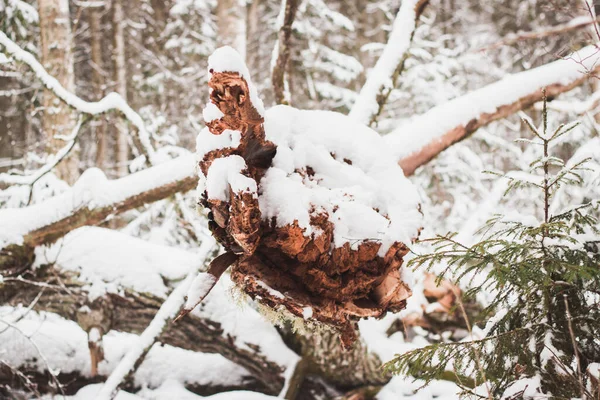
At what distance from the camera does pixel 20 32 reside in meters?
6.42

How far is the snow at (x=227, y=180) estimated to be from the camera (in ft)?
5.20

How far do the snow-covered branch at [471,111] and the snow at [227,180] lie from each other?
1.74 m

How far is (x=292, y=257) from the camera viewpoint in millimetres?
1860

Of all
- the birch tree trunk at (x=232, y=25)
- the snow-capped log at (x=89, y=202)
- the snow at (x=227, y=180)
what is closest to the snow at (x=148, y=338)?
the snow-capped log at (x=89, y=202)

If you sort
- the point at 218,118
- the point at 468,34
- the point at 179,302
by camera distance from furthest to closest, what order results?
the point at 468,34 < the point at 179,302 < the point at 218,118

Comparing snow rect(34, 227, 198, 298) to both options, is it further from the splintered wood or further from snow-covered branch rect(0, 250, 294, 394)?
the splintered wood

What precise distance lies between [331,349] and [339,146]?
2557mm

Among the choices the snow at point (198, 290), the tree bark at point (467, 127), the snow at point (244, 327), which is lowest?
the snow at point (244, 327)

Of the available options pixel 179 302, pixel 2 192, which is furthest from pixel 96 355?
Answer: pixel 2 192

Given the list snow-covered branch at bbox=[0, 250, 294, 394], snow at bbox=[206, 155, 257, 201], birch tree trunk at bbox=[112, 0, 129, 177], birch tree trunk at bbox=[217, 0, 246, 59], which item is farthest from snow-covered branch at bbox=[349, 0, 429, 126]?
birch tree trunk at bbox=[112, 0, 129, 177]

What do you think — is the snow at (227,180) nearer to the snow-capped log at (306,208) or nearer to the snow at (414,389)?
the snow-capped log at (306,208)

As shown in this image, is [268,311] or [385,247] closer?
[385,247]

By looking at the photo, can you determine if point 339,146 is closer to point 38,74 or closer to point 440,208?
point 38,74

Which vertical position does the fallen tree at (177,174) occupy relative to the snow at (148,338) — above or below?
above
